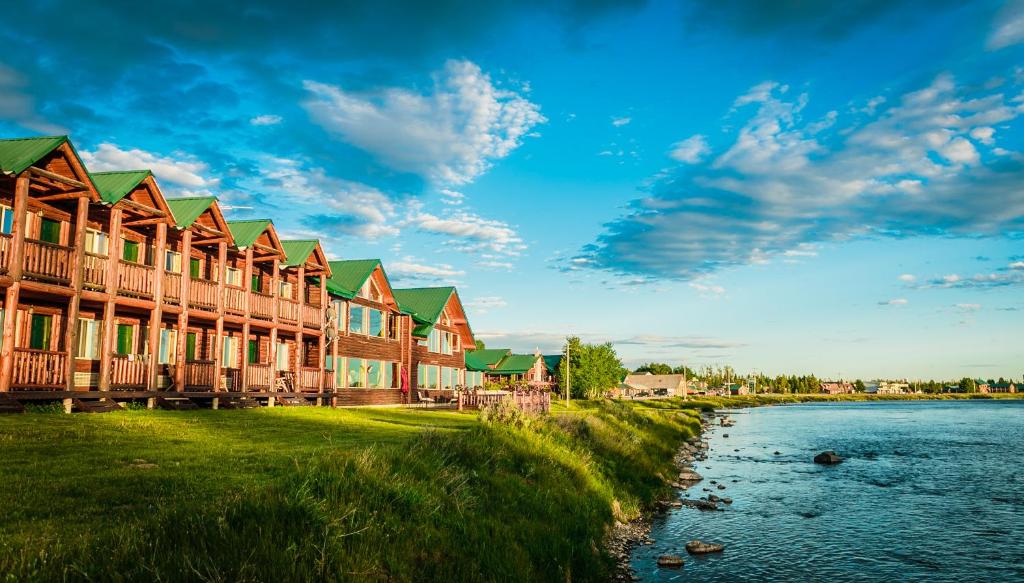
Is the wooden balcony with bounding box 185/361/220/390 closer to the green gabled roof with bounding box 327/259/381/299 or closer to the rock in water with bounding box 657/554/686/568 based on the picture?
the green gabled roof with bounding box 327/259/381/299

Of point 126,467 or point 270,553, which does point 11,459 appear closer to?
point 126,467

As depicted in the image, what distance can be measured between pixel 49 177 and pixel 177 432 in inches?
366

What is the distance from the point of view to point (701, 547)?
1507 centimetres

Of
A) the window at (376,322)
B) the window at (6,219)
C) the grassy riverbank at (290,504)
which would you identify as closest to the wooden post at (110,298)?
the window at (6,219)

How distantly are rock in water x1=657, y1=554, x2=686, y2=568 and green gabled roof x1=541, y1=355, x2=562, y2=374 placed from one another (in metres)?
90.7

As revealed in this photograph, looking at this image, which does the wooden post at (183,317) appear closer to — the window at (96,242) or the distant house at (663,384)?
the window at (96,242)

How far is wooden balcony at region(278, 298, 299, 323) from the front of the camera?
32.3 m

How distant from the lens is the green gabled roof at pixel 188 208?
26005 mm

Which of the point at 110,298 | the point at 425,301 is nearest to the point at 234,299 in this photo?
the point at 110,298

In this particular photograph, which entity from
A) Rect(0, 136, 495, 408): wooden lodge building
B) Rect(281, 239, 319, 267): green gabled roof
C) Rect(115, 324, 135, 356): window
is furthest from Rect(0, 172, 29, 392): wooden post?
Rect(281, 239, 319, 267): green gabled roof

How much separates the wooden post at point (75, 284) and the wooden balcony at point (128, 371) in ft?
6.73

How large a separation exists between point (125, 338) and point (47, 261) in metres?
6.21

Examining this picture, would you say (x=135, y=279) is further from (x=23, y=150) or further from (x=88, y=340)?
(x=23, y=150)

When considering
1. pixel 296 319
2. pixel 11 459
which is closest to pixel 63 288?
pixel 11 459
